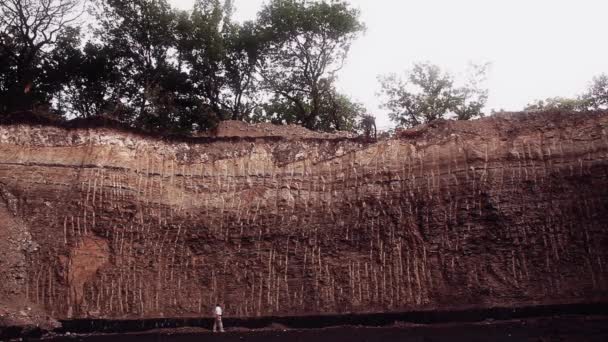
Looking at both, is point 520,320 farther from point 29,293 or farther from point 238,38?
point 238,38

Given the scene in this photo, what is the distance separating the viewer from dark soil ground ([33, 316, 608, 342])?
1142cm

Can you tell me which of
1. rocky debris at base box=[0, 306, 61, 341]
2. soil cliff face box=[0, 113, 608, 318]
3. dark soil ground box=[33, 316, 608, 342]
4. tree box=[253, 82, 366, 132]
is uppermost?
tree box=[253, 82, 366, 132]

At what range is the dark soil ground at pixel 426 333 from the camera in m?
11.4

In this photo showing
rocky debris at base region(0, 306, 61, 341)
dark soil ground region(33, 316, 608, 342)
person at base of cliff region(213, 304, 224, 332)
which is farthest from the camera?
person at base of cliff region(213, 304, 224, 332)

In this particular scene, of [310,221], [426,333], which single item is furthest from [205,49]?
[426,333]

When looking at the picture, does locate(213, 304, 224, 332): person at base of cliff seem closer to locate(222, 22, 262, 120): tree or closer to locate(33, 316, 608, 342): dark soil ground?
locate(33, 316, 608, 342): dark soil ground

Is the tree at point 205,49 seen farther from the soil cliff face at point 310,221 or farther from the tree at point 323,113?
the soil cliff face at point 310,221

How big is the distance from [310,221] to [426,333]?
596 cm

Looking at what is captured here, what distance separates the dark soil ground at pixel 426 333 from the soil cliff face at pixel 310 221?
1.38 m

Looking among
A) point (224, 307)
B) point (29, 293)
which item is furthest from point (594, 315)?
point (29, 293)

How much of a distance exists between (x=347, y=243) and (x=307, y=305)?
2.32 metres

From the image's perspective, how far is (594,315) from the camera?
46.9 ft

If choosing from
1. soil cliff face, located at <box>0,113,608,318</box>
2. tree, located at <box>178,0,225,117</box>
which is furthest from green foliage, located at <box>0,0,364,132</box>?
soil cliff face, located at <box>0,113,608,318</box>

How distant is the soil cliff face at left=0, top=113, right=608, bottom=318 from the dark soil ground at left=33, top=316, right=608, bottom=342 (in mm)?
1384
